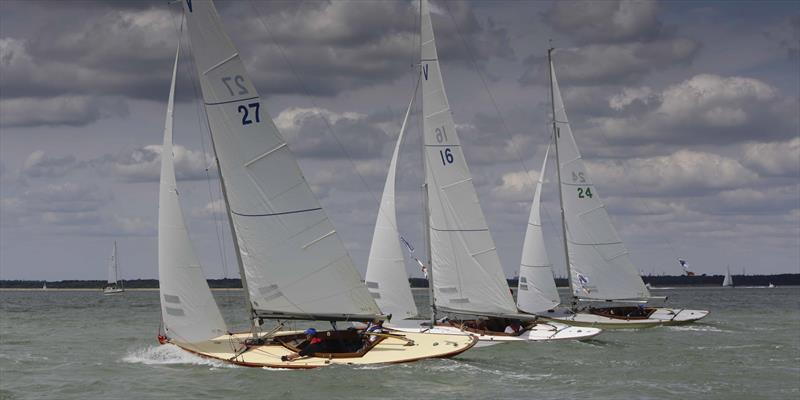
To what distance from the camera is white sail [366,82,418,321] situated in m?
43.8

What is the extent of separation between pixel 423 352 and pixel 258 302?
5.74 metres

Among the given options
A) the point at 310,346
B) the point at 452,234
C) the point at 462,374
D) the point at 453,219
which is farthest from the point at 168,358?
the point at 453,219

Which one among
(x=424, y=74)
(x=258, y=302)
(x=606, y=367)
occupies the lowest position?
(x=606, y=367)

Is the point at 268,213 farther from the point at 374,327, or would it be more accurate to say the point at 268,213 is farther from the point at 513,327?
the point at 513,327

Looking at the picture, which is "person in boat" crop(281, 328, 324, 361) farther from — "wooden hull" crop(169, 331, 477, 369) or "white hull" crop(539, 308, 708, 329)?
"white hull" crop(539, 308, 708, 329)

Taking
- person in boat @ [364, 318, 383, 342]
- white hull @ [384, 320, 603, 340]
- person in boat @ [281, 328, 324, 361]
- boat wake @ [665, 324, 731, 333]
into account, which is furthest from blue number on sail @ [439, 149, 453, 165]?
boat wake @ [665, 324, 731, 333]

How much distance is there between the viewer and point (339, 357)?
31953 mm

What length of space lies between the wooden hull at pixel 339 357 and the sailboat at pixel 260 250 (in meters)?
0.06

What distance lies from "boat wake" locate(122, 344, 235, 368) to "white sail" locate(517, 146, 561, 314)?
20884 millimetres

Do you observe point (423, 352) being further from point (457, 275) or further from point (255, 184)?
point (457, 275)

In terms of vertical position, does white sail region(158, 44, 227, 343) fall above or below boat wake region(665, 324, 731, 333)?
above

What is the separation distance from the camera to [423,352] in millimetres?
32406

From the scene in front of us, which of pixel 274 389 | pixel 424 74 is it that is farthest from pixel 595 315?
pixel 274 389

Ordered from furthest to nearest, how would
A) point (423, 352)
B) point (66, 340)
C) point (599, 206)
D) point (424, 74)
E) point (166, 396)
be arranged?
point (599, 206)
point (66, 340)
point (424, 74)
point (423, 352)
point (166, 396)
